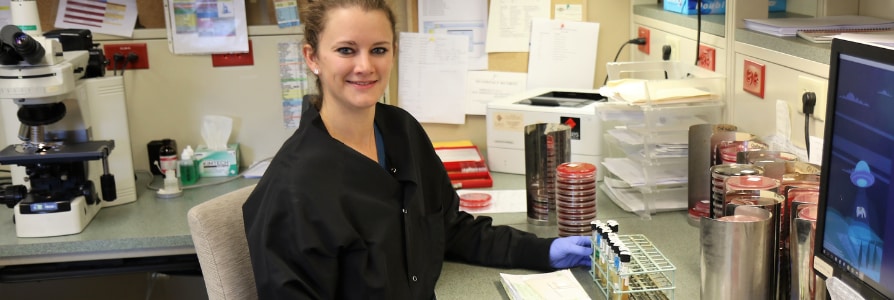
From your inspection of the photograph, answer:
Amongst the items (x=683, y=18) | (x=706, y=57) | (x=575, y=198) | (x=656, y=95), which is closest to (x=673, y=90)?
(x=656, y=95)

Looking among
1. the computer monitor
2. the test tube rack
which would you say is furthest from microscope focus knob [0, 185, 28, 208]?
the computer monitor

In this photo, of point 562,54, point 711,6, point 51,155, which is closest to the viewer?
point 51,155

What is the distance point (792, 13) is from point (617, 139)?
0.56 m

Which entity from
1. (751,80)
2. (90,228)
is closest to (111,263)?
(90,228)

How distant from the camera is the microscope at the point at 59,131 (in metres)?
2.29

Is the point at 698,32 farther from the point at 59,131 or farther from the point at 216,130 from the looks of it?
the point at 59,131

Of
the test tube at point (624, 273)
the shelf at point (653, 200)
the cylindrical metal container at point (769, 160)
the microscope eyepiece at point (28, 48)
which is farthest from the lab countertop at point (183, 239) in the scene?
the microscope eyepiece at point (28, 48)

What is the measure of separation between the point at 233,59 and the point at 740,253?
200 cm

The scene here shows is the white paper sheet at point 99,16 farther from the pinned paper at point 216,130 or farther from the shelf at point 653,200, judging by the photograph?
the shelf at point 653,200

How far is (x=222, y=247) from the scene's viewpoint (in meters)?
1.74

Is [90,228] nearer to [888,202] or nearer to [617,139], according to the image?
[617,139]

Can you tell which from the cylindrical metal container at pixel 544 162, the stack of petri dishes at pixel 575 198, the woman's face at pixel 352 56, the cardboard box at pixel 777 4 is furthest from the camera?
the cardboard box at pixel 777 4

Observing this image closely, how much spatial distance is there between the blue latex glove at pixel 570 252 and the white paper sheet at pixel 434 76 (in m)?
1.15

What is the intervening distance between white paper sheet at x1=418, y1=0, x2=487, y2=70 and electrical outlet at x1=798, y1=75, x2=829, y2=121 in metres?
1.26
